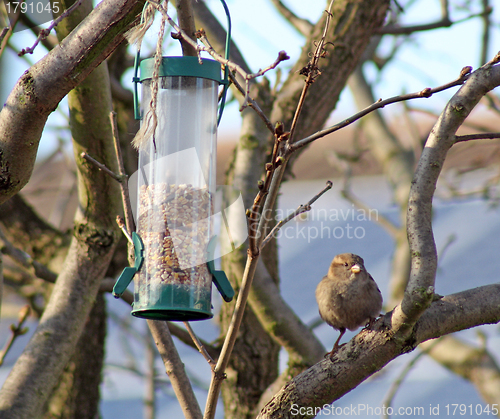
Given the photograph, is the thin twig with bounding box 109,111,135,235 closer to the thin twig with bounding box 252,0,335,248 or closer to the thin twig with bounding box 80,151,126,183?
the thin twig with bounding box 80,151,126,183

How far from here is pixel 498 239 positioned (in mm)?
8586

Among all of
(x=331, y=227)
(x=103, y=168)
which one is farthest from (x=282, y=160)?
(x=331, y=227)

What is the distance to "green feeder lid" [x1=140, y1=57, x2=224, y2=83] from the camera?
101 inches

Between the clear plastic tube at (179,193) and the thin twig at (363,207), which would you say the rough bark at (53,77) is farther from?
the thin twig at (363,207)

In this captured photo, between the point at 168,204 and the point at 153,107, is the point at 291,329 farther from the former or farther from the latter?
the point at 153,107

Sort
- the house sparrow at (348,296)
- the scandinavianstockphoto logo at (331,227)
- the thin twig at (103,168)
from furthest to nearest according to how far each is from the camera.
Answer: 1. the scandinavianstockphoto logo at (331,227)
2. the house sparrow at (348,296)
3. the thin twig at (103,168)

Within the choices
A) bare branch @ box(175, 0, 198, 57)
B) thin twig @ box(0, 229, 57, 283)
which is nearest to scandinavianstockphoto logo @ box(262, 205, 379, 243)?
thin twig @ box(0, 229, 57, 283)

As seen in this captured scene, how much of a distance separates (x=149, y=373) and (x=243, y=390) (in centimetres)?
261

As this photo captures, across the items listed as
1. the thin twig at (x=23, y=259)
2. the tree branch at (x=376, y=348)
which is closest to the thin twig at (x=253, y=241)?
the tree branch at (x=376, y=348)

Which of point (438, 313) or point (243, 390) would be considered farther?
point (243, 390)

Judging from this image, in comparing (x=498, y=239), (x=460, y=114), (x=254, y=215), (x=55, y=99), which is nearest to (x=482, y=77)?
(x=460, y=114)

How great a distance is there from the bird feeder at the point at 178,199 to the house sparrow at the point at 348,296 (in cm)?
116

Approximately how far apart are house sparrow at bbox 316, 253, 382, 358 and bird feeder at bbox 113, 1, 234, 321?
1.16 meters

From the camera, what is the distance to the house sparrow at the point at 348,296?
3609 millimetres
